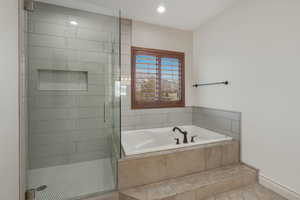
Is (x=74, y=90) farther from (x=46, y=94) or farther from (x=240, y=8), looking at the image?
(x=240, y=8)

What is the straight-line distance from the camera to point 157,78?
2746mm

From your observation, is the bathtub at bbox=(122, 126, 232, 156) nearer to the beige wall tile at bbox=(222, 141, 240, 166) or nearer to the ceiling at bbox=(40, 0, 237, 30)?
the beige wall tile at bbox=(222, 141, 240, 166)

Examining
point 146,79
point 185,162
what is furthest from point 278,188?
point 146,79

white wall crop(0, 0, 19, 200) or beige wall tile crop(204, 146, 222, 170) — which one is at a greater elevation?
white wall crop(0, 0, 19, 200)

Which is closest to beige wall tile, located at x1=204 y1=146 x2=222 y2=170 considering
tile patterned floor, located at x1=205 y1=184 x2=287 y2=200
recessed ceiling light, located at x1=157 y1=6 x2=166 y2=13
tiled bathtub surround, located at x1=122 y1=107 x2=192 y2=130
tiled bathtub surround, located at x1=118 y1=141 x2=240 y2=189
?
tiled bathtub surround, located at x1=118 y1=141 x2=240 y2=189

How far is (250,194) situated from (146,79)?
2212 millimetres

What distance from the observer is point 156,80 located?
2.74 m

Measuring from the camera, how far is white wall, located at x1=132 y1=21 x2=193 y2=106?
2.59 m

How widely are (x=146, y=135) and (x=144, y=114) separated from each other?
→ 1.32 ft

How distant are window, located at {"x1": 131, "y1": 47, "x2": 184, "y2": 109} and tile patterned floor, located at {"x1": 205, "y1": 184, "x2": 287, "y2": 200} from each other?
5.50 ft

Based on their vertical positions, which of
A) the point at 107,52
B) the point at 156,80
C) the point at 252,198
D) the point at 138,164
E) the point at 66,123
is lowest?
the point at 252,198

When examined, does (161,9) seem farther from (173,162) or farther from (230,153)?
(230,153)

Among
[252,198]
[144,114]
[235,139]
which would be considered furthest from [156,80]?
[252,198]

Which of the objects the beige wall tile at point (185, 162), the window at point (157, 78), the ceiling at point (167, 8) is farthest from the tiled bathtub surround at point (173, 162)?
the ceiling at point (167, 8)
